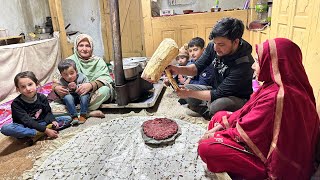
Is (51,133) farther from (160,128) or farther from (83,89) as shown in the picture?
(160,128)

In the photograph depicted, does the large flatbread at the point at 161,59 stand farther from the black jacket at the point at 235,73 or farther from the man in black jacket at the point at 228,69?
the black jacket at the point at 235,73

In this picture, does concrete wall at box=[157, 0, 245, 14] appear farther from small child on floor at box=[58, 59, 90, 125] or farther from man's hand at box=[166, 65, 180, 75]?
man's hand at box=[166, 65, 180, 75]

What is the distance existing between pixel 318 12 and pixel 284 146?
1.63m

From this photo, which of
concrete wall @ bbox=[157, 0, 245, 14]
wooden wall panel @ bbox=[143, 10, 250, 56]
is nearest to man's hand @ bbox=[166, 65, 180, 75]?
wooden wall panel @ bbox=[143, 10, 250, 56]

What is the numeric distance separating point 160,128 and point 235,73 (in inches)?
33.7

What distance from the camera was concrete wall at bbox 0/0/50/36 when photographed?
4.46 metres

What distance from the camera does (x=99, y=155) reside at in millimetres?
1905

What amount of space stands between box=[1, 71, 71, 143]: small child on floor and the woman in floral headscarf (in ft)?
1.90

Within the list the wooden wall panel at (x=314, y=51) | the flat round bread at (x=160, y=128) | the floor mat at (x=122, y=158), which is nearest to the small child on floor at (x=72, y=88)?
the floor mat at (x=122, y=158)

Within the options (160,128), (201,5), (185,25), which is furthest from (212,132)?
(201,5)

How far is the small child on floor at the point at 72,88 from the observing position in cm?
272

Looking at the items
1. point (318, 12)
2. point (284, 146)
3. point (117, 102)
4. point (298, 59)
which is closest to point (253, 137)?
point (284, 146)

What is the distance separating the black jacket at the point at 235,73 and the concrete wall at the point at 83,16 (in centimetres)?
500

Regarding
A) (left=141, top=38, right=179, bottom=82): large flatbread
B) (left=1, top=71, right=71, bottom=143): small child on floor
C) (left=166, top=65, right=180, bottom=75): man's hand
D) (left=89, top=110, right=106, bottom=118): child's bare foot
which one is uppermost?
(left=141, top=38, right=179, bottom=82): large flatbread
